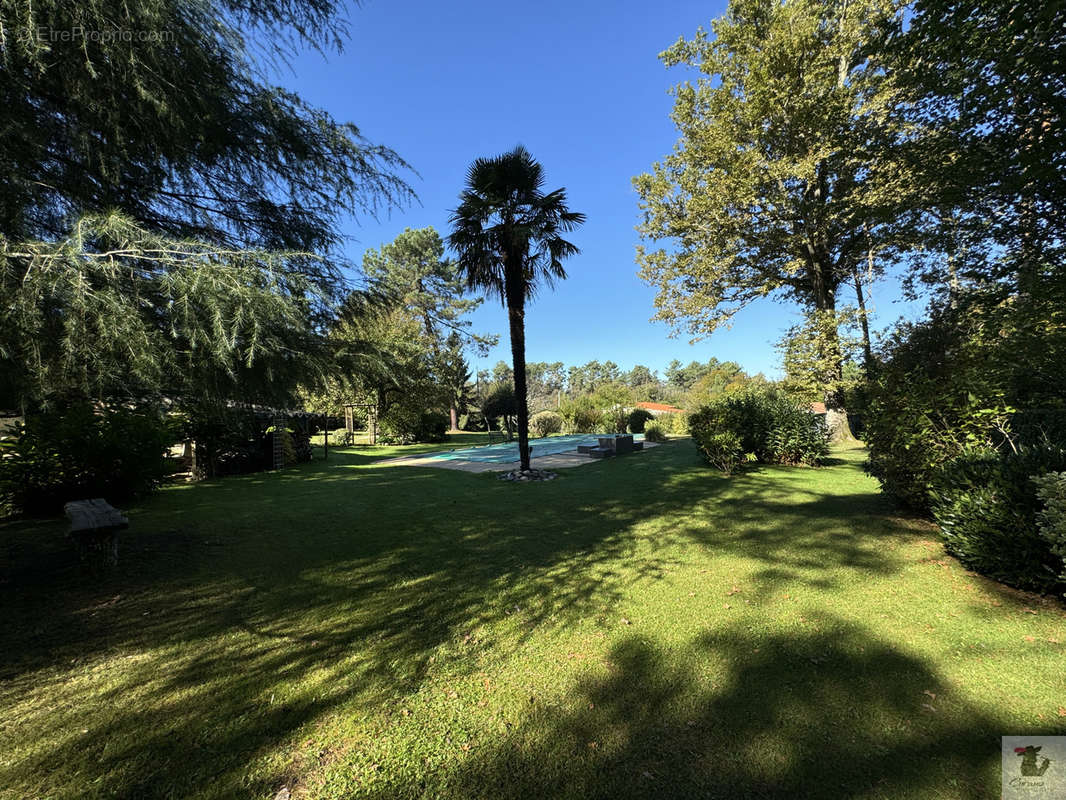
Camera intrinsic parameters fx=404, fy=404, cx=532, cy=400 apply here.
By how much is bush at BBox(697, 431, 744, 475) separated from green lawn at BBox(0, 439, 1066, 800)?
14.9ft

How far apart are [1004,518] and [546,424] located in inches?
962

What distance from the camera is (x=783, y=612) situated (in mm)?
3381

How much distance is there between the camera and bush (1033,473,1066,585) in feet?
9.39

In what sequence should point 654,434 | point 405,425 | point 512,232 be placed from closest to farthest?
1. point 512,232
2. point 654,434
3. point 405,425

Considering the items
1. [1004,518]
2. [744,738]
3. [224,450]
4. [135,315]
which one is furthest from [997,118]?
[224,450]

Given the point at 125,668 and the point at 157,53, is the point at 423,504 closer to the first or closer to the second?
the point at 125,668

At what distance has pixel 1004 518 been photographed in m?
3.51

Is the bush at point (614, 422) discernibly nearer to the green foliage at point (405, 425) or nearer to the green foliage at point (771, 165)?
the green foliage at point (771, 165)

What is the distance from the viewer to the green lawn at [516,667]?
1.89 meters

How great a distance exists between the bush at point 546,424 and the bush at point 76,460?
857 inches

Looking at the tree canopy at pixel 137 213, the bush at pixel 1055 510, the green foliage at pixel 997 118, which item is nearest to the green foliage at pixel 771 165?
the green foliage at pixel 997 118

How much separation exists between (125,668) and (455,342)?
2206 centimetres

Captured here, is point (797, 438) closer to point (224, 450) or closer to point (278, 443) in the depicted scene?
point (278, 443)

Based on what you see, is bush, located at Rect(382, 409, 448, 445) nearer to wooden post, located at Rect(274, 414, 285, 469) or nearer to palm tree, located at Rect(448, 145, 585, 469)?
wooden post, located at Rect(274, 414, 285, 469)
